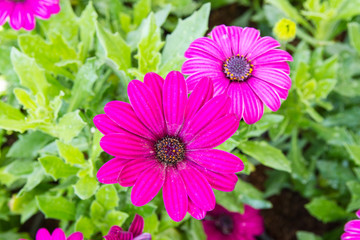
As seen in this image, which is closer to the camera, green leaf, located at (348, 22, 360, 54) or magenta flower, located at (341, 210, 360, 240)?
magenta flower, located at (341, 210, 360, 240)

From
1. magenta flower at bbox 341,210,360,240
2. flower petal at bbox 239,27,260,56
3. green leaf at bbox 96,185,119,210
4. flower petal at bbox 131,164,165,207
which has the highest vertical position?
flower petal at bbox 239,27,260,56

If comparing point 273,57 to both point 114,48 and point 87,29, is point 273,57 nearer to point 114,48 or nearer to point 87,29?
point 114,48

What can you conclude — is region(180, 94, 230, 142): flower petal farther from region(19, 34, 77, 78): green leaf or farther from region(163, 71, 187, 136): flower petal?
region(19, 34, 77, 78): green leaf

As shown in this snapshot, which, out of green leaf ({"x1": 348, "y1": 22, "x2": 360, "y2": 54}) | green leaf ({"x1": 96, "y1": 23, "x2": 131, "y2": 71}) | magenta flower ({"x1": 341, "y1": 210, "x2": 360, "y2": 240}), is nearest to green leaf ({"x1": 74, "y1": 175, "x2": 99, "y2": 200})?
green leaf ({"x1": 96, "y1": 23, "x2": 131, "y2": 71})

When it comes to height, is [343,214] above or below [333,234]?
above

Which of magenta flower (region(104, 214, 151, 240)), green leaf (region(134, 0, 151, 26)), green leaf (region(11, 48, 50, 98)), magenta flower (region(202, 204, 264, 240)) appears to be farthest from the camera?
magenta flower (region(202, 204, 264, 240))

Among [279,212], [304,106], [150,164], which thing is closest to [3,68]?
[150,164]

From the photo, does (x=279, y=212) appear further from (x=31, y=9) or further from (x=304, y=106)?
(x=31, y=9)

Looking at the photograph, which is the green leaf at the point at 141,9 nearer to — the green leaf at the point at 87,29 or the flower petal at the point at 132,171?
the green leaf at the point at 87,29
